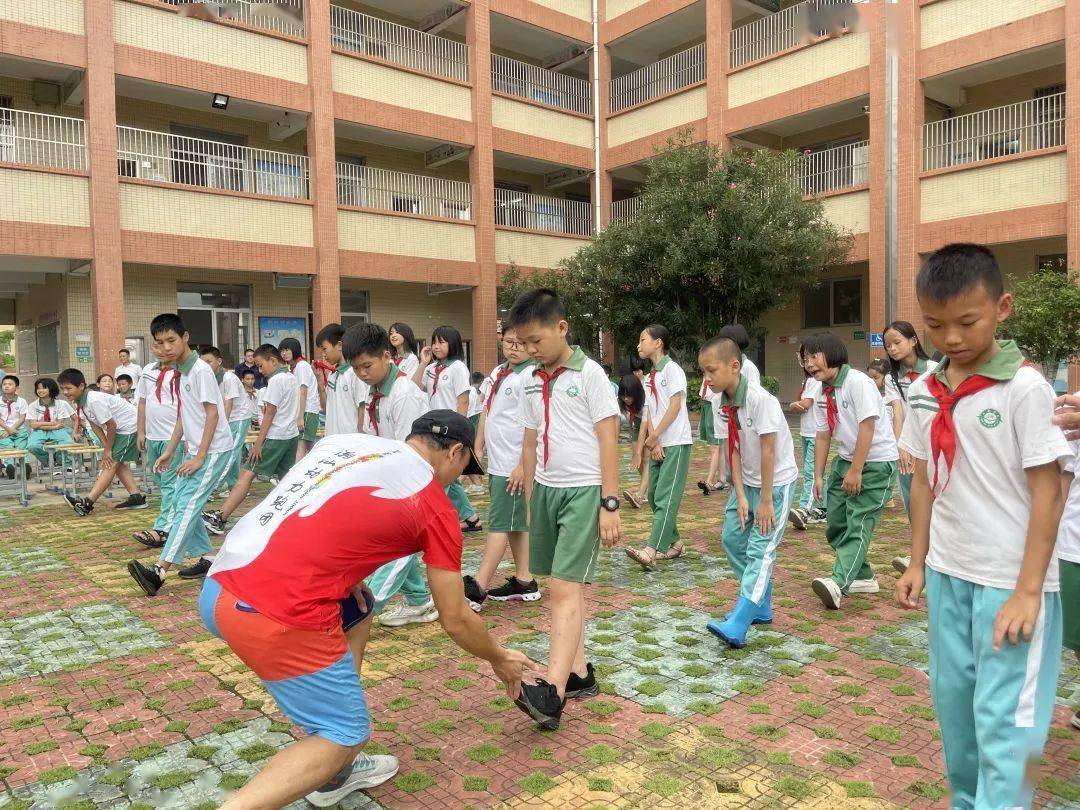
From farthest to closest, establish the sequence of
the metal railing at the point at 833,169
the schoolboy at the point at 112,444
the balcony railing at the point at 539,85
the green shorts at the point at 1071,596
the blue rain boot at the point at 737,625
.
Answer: the balcony railing at the point at 539,85
the metal railing at the point at 833,169
the schoolboy at the point at 112,444
the blue rain boot at the point at 737,625
the green shorts at the point at 1071,596

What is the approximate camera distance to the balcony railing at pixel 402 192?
1856 centimetres

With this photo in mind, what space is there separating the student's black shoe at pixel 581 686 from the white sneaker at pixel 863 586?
7.83ft

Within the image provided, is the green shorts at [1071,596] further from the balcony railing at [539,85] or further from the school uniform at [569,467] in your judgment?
the balcony railing at [539,85]

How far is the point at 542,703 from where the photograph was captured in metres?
3.21

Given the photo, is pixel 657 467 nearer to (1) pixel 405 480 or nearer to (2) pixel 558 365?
(2) pixel 558 365

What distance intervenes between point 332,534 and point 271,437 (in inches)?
250

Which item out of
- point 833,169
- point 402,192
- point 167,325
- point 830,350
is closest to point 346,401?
point 167,325

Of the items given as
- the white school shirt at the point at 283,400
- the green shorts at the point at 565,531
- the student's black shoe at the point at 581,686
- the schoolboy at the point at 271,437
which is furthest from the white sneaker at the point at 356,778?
the white school shirt at the point at 283,400

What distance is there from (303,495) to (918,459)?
75.6 inches

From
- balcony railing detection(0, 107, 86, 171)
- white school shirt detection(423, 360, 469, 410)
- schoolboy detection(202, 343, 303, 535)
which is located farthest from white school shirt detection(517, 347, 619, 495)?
balcony railing detection(0, 107, 86, 171)

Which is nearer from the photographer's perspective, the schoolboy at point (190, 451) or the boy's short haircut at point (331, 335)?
the schoolboy at point (190, 451)

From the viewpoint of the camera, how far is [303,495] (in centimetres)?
246

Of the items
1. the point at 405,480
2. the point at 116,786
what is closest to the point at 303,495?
the point at 405,480

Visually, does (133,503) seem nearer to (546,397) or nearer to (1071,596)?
(546,397)
